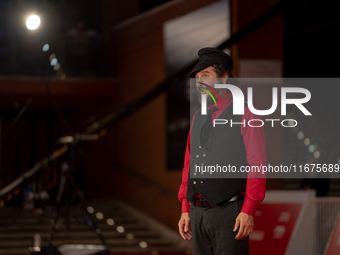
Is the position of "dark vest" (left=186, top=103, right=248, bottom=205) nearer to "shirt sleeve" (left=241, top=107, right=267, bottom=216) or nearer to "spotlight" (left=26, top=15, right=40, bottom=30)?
"shirt sleeve" (left=241, top=107, right=267, bottom=216)

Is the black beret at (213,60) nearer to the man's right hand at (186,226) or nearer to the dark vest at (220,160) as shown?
the dark vest at (220,160)

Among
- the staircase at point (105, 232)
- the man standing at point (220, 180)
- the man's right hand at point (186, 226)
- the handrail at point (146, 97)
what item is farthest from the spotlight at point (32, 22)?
the staircase at point (105, 232)

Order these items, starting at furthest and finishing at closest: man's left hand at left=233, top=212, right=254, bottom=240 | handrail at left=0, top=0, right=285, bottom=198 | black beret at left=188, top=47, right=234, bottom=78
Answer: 1. handrail at left=0, top=0, right=285, bottom=198
2. black beret at left=188, top=47, right=234, bottom=78
3. man's left hand at left=233, top=212, right=254, bottom=240

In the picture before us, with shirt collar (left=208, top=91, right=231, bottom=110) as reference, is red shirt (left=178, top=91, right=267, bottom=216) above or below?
below

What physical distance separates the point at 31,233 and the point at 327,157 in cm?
435

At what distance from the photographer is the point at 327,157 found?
5.18 meters

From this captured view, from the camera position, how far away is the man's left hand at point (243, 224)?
1.59 metres

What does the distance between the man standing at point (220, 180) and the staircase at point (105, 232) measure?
454 cm

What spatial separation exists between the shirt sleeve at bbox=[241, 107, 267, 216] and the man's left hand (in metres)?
0.02

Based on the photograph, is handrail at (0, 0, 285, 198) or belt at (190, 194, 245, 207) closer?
belt at (190, 194, 245, 207)

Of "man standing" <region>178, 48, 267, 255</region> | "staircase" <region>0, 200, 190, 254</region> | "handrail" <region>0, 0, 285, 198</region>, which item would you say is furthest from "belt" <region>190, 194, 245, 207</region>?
"staircase" <region>0, 200, 190, 254</region>

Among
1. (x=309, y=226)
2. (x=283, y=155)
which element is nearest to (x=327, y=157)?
(x=283, y=155)

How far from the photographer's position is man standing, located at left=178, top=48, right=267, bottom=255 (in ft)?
5.37

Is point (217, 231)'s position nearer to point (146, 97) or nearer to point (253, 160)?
point (253, 160)
